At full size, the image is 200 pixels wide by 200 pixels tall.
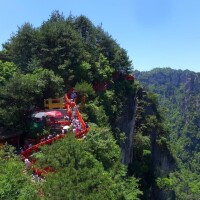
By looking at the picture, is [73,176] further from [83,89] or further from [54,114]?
[83,89]

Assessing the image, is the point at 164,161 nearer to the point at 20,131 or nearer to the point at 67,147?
the point at 20,131

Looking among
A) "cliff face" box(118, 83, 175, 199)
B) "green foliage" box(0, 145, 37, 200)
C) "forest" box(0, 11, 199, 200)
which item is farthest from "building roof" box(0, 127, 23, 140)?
"cliff face" box(118, 83, 175, 199)

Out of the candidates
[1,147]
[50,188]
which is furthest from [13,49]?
[50,188]

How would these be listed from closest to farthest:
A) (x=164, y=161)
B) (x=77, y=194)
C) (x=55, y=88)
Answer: (x=77, y=194) < (x=55, y=88) < (x=164, y=161)

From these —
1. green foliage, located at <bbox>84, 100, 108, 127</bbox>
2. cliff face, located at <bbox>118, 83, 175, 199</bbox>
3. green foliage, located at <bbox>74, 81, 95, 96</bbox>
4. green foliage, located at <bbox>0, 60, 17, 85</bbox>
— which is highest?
green foliage, located at <bbox>0, 60, 17, 85</bbox>

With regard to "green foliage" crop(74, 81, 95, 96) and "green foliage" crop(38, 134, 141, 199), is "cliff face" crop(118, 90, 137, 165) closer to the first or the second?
"green foliage" crop(74, 81, 95, 96)

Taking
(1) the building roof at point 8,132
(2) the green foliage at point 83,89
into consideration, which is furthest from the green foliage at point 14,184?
(2) the green foliage at point 83,89

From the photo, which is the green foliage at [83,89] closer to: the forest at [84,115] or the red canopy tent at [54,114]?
the forest at [84,115]
